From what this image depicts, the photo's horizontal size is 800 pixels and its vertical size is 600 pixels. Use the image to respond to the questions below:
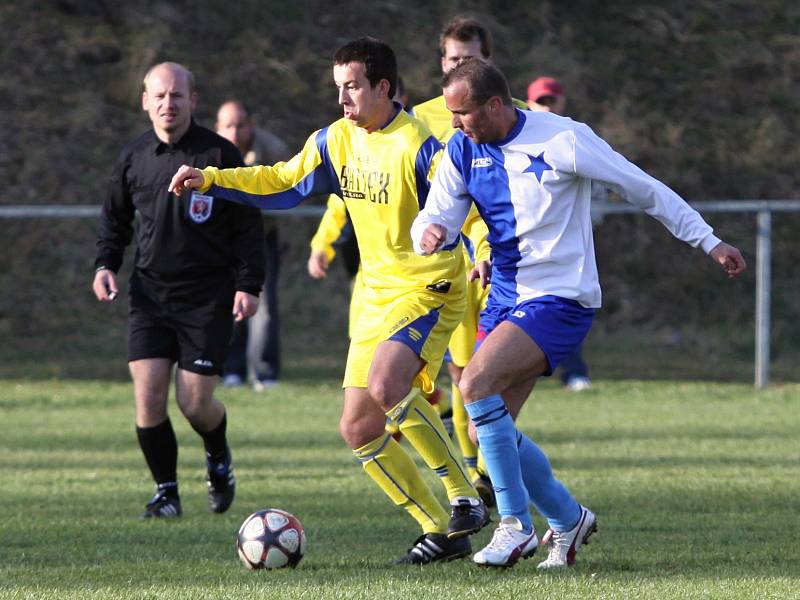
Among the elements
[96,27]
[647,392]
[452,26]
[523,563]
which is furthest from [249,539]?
[96,27]

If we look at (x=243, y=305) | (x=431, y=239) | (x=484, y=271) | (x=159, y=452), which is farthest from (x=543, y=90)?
(x=431, y=239)

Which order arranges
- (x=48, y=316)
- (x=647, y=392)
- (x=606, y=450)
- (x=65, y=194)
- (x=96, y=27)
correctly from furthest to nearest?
→ (x=96, y=27), (x=65, y=194), (x=48, y=316), (x=647, y=392), (x=606, y=450)

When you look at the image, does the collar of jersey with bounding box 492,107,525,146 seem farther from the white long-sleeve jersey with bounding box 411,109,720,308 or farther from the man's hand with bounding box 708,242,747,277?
the man's hand with bounding box 708,242,747,277

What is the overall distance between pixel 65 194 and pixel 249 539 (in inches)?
483

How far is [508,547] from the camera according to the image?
5539 millimetres

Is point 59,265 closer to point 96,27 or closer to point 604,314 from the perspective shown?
point 96,27

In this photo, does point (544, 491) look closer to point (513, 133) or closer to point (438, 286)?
point (438, 286)

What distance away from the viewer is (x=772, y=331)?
16406 millimetres

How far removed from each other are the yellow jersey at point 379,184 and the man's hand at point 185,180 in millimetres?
61

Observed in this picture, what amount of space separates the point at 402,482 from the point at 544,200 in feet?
4.24

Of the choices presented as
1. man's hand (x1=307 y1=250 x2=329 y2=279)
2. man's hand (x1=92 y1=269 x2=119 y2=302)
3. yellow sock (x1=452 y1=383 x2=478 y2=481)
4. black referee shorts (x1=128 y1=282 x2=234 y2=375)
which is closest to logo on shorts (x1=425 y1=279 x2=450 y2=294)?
black referee shorts (x1=128 y1=282 x2=234 y2=375)

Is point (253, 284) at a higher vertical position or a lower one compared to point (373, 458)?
higher

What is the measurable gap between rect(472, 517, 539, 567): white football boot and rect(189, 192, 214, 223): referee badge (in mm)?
2485

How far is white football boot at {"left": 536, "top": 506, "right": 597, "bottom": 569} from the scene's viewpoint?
577cm
